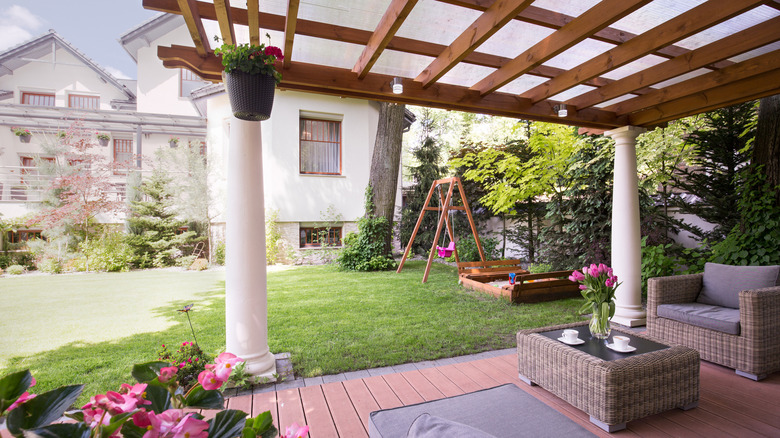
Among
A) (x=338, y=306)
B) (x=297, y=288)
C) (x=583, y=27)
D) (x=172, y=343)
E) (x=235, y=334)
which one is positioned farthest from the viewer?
(x=297, y=288)

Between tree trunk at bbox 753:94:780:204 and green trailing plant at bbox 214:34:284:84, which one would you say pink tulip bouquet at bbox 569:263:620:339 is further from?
tree trunk at bbox 753:94:780:204

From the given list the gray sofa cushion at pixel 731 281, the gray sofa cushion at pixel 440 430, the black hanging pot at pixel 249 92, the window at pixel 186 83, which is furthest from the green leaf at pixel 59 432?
the window at pixel 186 83

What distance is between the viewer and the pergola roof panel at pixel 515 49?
2564mm

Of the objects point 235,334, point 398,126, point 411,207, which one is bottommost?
point 235,334

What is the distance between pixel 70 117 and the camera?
36.1 feet

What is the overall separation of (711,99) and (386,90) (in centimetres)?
335

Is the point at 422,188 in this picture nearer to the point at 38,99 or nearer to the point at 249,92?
the point at 249,92

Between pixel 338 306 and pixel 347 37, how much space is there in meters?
3.94

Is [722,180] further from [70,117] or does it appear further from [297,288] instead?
[70,117]

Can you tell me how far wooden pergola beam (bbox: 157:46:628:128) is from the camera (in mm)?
3002

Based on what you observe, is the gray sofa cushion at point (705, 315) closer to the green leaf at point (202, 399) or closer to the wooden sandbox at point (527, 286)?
the wooden sandbox at point (527, 286)

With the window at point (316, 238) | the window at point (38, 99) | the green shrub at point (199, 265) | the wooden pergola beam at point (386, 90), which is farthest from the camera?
the window at point (38, 99)

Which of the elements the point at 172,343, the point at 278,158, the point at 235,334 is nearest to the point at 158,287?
the point at 172,343

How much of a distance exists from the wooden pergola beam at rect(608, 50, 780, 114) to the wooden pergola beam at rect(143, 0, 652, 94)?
1.93 m
